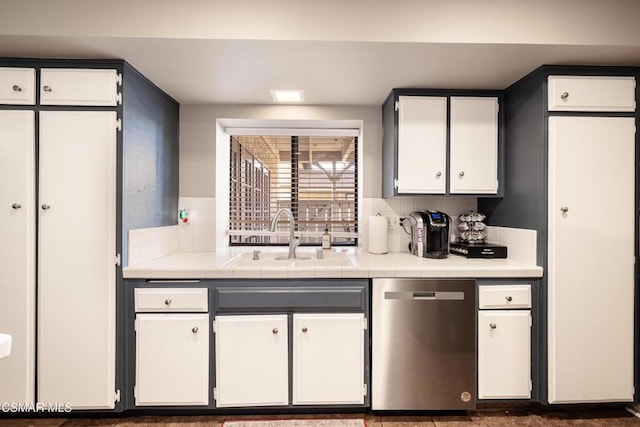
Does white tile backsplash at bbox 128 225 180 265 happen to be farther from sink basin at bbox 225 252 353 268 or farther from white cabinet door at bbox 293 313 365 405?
white cabinet door at bbox 293 313 365 405

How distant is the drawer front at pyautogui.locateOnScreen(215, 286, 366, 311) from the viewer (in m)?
1.92

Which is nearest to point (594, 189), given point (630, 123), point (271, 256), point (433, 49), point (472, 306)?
point (630, 123)

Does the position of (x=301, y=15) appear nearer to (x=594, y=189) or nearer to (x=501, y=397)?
(x=594, y=189)

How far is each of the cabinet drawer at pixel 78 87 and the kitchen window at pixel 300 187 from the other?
114 cm

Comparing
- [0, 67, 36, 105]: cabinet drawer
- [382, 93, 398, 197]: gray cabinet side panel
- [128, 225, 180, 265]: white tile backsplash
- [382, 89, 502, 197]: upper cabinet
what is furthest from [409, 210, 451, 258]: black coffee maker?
[0, 67, 36, 105]: cabinet drawer

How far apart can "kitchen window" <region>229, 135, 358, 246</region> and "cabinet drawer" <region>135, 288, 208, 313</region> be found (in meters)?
1.04

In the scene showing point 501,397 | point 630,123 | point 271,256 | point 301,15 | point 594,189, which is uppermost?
point 301,15

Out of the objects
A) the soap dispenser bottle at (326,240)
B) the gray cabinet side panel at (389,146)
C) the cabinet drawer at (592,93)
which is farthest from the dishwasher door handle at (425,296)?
the cabinet drawer at (592,93)

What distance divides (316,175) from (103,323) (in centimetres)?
183

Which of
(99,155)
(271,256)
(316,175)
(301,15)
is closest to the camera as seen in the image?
(301,15)

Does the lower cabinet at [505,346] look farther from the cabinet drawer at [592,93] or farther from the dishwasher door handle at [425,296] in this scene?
the cabinet drawer at [592,93]

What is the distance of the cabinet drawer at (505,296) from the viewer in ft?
6.43

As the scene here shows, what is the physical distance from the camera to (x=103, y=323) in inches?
74.3

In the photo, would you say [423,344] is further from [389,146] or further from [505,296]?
[389,146]
